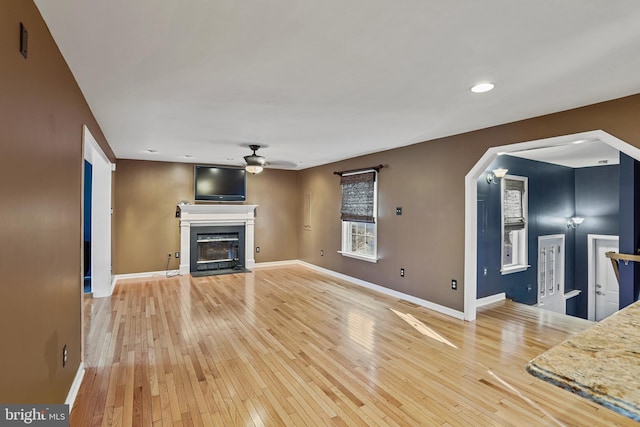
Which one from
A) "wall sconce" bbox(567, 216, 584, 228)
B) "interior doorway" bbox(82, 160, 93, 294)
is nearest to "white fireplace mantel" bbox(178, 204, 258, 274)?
"interior doorway" bbox(82, 160, 93, 294)

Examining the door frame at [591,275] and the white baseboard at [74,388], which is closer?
the white baseboard at [74,388]

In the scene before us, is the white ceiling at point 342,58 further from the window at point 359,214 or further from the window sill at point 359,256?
the window sill at point 359,256

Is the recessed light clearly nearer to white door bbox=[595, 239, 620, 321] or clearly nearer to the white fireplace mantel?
the white fireplace mantel

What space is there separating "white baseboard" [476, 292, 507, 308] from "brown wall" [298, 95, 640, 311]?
876mm

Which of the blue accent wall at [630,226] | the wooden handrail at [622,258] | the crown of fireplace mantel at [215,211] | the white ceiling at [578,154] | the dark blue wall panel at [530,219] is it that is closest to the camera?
the wooden handrail at [622,258]

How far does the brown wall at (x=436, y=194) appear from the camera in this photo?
3.00 meters

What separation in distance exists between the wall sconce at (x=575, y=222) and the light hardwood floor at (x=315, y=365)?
3.49 meters

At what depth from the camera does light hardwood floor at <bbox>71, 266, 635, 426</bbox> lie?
223 cm

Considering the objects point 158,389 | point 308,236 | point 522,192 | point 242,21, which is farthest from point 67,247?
point 522,192

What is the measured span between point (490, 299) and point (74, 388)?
5.36 metres

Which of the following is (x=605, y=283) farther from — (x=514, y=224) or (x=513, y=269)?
(x=514, y=224)

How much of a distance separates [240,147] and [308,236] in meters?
3.32

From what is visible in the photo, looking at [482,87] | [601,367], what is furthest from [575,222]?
[601,367]

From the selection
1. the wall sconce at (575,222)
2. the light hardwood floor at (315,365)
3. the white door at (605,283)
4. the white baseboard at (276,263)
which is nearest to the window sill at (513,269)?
the light hardwood floor at (315,365)
